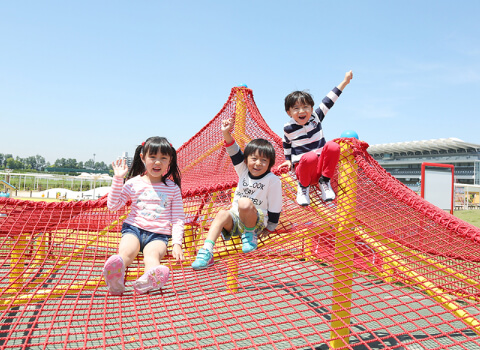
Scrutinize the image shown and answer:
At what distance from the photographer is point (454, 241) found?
177 centimetres

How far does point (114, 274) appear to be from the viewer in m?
1.62

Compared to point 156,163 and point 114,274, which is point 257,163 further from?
point 114,274

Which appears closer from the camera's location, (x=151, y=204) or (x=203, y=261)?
(x=203, y=261)

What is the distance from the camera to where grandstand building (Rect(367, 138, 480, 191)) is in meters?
31.8

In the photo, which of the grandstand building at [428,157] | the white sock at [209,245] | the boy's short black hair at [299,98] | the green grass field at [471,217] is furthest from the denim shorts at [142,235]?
the grandstand building at [428,157]

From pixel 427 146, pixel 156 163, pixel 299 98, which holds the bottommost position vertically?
pixel 156 163

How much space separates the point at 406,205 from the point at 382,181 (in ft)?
0.77

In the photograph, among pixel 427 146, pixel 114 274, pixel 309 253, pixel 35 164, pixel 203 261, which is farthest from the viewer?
pixel 35 164

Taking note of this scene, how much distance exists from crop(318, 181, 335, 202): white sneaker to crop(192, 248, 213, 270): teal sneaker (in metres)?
0.82

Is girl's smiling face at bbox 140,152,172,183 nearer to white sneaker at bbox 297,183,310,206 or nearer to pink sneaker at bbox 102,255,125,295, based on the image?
pink sneaker at bbox 102,255,125,295

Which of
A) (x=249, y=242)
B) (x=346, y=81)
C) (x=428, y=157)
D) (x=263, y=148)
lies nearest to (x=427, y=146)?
(x=428, y=157)

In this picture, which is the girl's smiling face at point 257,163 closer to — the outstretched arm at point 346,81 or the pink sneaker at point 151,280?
the pink sneaker at point 151,280

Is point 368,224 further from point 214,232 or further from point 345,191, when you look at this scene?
point 214,232

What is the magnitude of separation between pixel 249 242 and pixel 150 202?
61 cm
